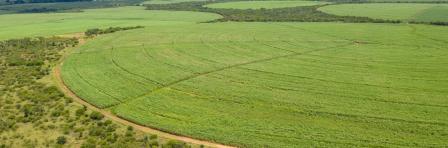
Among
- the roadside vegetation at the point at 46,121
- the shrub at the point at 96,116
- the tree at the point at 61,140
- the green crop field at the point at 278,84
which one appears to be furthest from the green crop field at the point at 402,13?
the tree at the point at 61,140

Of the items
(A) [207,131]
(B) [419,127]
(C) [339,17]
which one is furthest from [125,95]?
(C) [339,17]

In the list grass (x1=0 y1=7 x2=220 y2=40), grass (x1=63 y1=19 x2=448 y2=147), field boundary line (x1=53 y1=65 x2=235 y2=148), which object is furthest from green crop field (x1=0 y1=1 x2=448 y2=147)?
grass (x1=0 y1=7 x2=220 y2=40)

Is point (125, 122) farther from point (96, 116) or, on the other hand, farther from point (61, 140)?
point (61, 140)

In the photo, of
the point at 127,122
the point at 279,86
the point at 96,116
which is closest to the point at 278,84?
the point at 279,86

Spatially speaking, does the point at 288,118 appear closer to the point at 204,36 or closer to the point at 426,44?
the point at 426,44

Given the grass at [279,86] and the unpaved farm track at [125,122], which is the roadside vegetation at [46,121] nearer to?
the unpaved farm track at [125,122]
